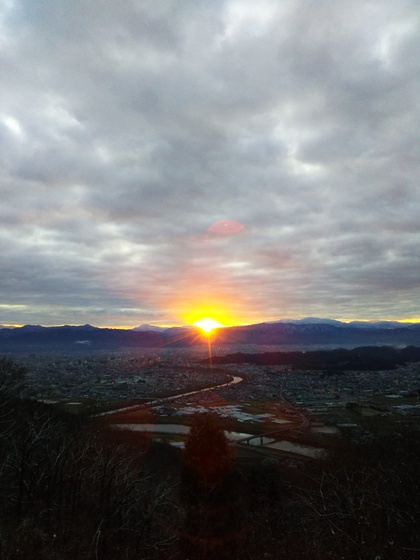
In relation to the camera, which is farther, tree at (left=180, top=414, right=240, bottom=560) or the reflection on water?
the reflection on water

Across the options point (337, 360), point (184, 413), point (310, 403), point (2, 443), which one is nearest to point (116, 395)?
point (184, 413)

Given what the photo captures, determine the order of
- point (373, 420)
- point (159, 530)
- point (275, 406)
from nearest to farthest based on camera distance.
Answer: point (159, 530) → point (373, 420) → point (275, 406)

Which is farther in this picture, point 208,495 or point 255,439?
point 255,439

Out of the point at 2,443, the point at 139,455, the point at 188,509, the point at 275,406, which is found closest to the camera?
the point at 188,509

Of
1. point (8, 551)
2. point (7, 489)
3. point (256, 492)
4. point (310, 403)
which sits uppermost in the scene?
point (8, 551)

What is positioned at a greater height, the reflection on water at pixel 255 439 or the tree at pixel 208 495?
the tree at pixel 208 495

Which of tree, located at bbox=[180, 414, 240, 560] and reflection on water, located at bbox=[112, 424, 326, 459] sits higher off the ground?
tree, located at bbox=[180, 414, 240, 560]

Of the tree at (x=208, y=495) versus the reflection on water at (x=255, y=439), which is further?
the reflection on water at (x=255, y=439)

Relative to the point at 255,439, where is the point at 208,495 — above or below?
above

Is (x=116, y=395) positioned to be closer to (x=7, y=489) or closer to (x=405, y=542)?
(x=7, y=489)

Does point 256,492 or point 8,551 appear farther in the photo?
point 256,492

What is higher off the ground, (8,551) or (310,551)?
(8,551)
